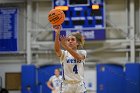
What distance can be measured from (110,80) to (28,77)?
320cm

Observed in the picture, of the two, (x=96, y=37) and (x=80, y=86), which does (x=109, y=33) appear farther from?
(x=80, y=86)

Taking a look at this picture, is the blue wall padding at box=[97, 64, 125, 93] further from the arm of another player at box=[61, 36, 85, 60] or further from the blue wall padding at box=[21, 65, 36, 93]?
the arm of another player at box=[61, 36, 85, 60]

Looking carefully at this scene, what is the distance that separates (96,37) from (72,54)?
29.2ft

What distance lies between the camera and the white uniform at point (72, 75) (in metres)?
4.64

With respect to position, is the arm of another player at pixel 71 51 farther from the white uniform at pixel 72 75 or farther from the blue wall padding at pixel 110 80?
the blue wall padding at pixel 110 80

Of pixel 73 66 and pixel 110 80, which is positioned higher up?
pixel 73 66

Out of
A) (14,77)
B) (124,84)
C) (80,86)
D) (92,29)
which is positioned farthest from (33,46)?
(80,86)

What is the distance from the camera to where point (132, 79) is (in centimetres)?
1290

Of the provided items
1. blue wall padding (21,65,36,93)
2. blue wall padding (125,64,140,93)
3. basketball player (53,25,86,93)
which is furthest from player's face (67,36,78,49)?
blue wall padding (21,65,36,93)

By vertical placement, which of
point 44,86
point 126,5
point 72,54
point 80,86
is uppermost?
point 126,5

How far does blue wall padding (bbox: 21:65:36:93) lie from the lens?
1352 cm

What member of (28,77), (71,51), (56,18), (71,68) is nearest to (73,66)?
(71,68)

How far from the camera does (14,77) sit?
47.4ft

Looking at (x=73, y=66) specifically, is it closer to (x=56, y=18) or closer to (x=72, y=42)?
(x=72, y=42)
